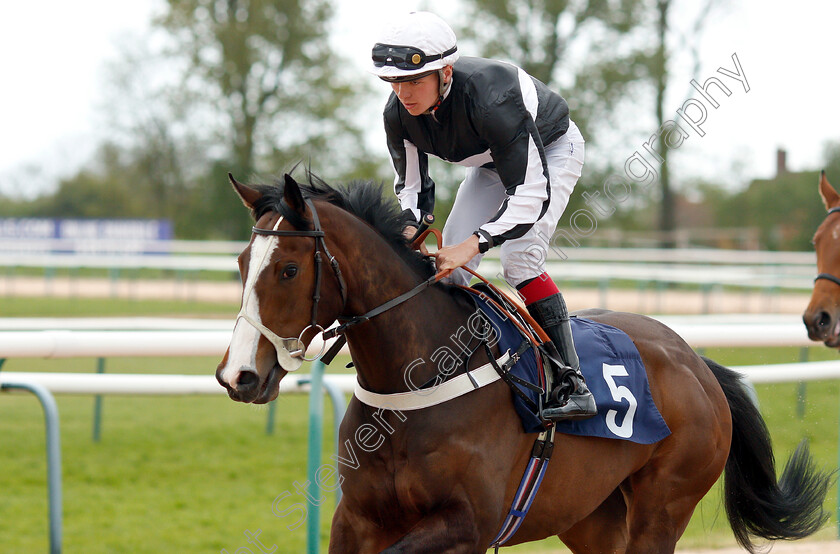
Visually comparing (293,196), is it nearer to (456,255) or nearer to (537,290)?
(456,255)

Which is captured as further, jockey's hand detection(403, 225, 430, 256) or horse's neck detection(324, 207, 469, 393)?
jockey's hand detection(403, 225, 430, 256)

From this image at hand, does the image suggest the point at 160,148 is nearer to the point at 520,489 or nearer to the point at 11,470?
the point at 11,470

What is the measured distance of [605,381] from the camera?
2805 millimetres

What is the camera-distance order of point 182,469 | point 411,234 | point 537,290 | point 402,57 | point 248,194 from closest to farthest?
point 248,194 < point 402,57 < point 411,234 < point 537,290 < point 182,469

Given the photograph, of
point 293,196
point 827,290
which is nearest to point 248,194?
point 293,196

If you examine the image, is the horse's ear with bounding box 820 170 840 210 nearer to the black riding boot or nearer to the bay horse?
the bay horse

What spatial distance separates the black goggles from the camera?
2457 millimetres

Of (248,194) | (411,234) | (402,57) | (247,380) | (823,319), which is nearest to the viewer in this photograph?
(247,380)

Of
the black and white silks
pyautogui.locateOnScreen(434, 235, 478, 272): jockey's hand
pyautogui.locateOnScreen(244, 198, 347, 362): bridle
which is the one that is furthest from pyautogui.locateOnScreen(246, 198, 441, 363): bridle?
the black and white silks

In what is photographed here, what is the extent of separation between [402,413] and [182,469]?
3451mm

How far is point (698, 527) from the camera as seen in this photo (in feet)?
15.4

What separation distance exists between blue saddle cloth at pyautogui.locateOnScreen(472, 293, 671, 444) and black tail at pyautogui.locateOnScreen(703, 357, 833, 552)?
2.07ft

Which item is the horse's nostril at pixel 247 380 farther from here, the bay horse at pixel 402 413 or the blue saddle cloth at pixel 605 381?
the blue saddle cloth at pixel 605 381

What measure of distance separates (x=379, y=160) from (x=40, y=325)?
53.2ft
